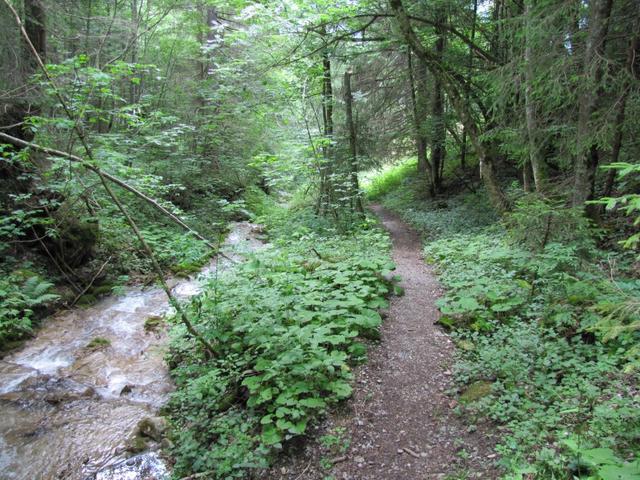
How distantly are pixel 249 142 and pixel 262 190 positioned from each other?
4219 mm

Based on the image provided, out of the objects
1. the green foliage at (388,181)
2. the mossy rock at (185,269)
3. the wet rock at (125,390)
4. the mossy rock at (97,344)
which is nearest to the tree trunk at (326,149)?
the mossy rock at (185,269)

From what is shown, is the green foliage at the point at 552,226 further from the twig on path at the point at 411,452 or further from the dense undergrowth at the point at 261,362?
the twig on path at the point at 411,452

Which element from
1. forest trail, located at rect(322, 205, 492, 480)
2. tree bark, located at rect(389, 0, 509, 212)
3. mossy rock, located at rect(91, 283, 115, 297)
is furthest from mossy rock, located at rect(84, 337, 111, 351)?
tree bark, located at rect(389, 0, 509, 212)

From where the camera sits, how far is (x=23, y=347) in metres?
6.61

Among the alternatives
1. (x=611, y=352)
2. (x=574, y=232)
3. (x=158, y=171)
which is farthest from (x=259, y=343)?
(x=158, y=171)

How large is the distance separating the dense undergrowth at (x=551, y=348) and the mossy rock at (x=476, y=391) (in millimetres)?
17

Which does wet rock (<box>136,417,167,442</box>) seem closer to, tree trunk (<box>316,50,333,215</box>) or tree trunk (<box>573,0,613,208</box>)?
tree trunk (<box>573,0,613,208</box>)

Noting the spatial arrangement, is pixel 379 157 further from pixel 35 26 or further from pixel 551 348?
pixel 551 348

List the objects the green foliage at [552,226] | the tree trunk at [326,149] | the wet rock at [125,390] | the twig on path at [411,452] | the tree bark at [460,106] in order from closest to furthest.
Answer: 1. the twig on path at [411,452]
2. the green foliage at [552,226]
3. the wet rock at [125,390]
4. the tree bark at [460,106]
5. the tree trunk at [326,149]

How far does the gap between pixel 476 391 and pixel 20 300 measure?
8039 millimetres

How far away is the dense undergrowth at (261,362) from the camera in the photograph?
377 centimetres

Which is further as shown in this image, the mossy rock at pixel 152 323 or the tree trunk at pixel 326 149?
the tree trunk at pixel 326 149

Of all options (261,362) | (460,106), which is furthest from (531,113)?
(261,362)

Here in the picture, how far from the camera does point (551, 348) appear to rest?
4.32 m
